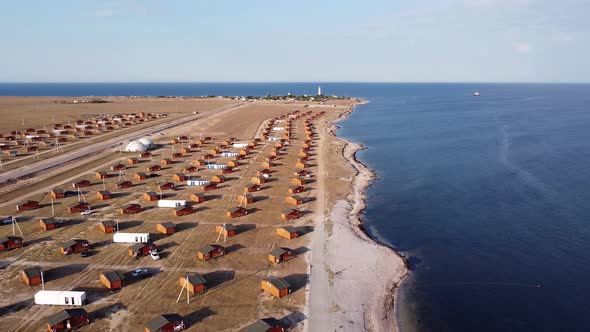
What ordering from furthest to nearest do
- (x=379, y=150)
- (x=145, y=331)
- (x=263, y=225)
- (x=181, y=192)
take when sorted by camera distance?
(x=379, y=150), (x=181, y=192), (x=263, y=225), (x=145, y=331)

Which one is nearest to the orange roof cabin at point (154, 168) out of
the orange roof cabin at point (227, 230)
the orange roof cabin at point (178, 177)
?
the orange roof cabin at point (178, 177)

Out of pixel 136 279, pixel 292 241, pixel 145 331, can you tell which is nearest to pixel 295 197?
pixel 292 241

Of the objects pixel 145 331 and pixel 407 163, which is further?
pixel 407 163

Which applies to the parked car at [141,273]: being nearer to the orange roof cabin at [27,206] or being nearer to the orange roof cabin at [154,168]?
the orange roof cabin at [27,206]

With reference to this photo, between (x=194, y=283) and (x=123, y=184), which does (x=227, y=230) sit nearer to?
(x=194, y=283)

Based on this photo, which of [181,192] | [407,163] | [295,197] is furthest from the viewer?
[407,163]

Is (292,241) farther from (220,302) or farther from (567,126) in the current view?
(567,126)
